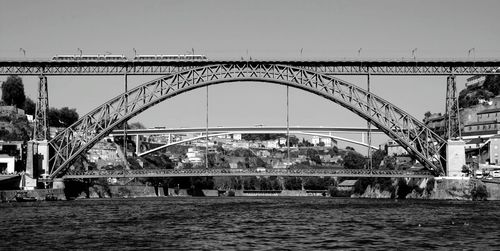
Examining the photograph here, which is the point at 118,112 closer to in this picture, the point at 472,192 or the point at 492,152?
the point at 472,192

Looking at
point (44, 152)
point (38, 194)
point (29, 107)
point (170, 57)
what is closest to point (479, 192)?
A: point (170, 57)

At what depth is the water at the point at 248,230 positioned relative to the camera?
142 ft

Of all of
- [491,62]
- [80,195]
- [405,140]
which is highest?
[491,62]

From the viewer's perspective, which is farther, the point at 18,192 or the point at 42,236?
the point at 18,192

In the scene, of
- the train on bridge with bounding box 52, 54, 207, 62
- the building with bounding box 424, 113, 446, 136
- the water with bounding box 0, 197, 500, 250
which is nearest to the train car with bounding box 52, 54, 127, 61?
the train on bridge with bounding box 52, 54, 207, 62

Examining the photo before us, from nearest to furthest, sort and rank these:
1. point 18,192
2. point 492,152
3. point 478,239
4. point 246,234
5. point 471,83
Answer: point 478,239 → point 246,234 → point 18,192 → point 492,152 → point 471,83

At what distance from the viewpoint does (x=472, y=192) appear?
101688 millimetres

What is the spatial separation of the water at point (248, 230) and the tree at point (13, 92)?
101 meters

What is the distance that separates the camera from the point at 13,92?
551 ft

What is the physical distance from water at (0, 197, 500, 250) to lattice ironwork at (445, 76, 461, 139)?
33264 millimetres

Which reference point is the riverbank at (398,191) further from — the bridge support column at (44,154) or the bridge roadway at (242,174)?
the bridge support column at (44,154)

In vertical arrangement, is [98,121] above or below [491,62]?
below

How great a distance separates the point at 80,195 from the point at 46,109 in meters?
21.4

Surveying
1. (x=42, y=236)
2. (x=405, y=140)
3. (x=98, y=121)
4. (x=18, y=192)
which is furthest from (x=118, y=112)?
(x=42, y=236)
